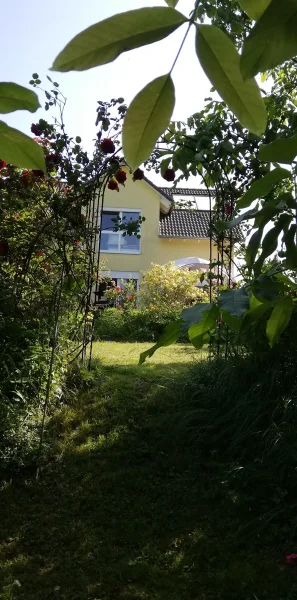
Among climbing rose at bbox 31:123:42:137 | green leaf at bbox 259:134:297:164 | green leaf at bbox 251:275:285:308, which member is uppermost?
climbing rose at bbox 31:123:42:137

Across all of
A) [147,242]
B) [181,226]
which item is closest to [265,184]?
[147,242]

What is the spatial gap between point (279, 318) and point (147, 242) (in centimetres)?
2078

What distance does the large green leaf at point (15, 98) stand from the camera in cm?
52

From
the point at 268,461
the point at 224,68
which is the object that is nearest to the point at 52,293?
the point at 268,461

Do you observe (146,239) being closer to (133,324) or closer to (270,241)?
(133,324)

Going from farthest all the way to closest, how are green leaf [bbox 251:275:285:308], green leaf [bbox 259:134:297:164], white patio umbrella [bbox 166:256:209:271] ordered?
1. white patio umbrella [bbox 166:256:209:271]
2. green leaf [bbox 251:275:285:308]
3. green leaf [bbox 259:134:297:164]

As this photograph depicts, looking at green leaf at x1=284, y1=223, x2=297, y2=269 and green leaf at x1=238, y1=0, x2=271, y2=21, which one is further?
green leaf at x1=284, y1=223, x2=297, y2=269

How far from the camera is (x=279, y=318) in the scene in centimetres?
90

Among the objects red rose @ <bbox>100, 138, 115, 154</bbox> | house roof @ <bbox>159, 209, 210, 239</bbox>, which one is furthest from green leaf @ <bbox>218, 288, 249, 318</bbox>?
house roof @ <bbox>159, 209, 210, 239</bbox>

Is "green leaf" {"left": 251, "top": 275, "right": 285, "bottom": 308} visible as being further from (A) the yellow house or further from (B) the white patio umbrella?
(A) the yellow house

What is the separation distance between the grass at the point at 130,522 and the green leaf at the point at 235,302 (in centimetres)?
227

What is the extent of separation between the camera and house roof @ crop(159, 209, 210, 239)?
71.3 feet

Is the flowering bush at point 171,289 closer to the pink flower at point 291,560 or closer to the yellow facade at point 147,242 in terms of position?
the yellow facade at point 147,242

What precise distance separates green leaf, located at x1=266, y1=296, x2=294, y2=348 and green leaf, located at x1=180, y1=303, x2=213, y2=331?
14 cm
